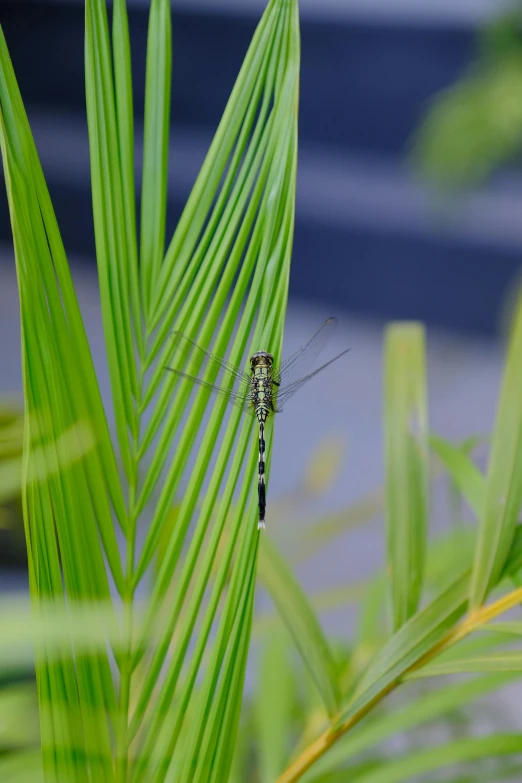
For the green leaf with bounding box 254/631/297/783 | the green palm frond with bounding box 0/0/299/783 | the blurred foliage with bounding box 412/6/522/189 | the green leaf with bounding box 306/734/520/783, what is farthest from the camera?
the blurred foliage with bounding box 412/6/522/189

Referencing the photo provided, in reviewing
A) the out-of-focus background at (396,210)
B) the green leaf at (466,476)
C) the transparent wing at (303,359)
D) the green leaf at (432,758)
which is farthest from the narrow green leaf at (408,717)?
the out-of-focus background at (396,210)

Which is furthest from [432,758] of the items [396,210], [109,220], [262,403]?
[396,210]

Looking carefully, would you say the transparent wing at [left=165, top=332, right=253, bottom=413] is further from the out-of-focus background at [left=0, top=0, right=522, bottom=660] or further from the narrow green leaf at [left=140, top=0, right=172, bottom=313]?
the out-of-focus background at [left=0, top=0, right=522, bottom=660]

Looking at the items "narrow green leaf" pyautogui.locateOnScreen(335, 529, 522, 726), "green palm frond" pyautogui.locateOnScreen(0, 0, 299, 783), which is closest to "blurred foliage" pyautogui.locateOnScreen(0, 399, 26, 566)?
"green palm frond" pyautogui.locateOnScreen(0, 0, 299, 783)

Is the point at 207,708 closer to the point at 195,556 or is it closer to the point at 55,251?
the point at 195,556

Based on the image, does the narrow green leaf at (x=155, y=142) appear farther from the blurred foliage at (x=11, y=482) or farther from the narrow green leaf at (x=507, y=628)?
the narrow green leaf at (x=507, y=628)

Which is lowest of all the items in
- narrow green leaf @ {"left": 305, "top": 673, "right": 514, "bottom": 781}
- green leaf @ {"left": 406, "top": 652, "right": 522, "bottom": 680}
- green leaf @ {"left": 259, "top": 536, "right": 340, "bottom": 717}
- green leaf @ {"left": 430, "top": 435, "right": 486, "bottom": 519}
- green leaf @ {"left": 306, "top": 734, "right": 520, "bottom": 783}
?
green leaf @ {"left": 306, "top": 734, "right": 520, "bottom": 783}
